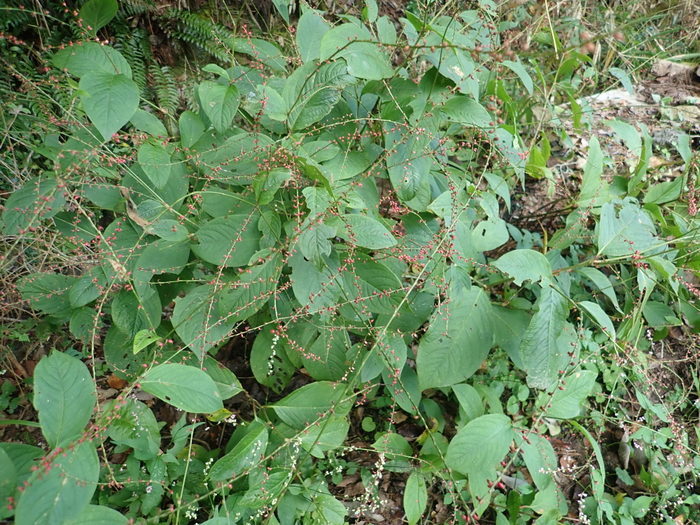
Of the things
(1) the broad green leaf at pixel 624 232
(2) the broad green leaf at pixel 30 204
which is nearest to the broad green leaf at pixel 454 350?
(1) the broad green leaf at pixel 624 232

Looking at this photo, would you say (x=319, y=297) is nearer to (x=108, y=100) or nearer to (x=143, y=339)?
(x=143, y=339)

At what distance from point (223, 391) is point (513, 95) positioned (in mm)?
2498

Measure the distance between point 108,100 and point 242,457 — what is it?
3.86ft

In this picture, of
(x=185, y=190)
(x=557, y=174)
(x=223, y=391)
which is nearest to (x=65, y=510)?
(x=223, y=391)

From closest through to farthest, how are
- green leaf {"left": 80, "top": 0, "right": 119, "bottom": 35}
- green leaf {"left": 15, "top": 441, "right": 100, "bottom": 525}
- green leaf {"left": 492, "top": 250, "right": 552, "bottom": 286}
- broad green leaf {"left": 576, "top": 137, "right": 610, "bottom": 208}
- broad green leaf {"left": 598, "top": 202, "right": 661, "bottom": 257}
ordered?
green leaf {"left": 15, "top": 441, "right": 100, "bottom": 525}
green leaf {"left": 80, "top": 0, "right": 119, "bottom": 35}
green leaf {"left": 492, "top": 250, "right": 552, "bottom": 286}
broad green leaf {"left": 598, "top": 202, "right": 661, "bottom": 257}
broad green leaf {"left": 576, "top": 137, "right": 610, "bottom": 208}

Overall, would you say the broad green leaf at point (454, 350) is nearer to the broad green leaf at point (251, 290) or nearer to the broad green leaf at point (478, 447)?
the broad green leaf at point (478, 447)

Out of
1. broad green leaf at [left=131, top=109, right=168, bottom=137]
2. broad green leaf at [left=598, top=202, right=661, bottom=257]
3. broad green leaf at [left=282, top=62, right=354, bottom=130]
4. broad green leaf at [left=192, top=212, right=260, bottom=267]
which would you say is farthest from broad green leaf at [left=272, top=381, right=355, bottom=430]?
broad green leaf at [left=598, top=202, right=661, bottom=257]

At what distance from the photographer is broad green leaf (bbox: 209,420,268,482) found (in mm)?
1627

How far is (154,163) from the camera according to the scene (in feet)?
5.36

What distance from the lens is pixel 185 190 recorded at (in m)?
1.83

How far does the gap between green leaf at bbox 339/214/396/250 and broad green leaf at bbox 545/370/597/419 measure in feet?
3.23

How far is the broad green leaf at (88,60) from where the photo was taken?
161cm

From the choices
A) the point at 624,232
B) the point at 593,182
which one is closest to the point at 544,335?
the point at 624,232

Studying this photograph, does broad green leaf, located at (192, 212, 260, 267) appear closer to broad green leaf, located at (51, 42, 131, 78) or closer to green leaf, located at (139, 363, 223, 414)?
green leaf, located at (139, 363, 223, 414)
